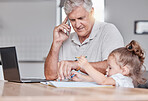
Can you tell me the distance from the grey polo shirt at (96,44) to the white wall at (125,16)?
3.55m

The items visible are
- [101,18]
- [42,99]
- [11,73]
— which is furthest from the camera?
[101,18]

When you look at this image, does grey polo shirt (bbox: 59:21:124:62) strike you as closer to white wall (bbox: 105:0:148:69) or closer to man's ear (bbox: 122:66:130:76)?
man's ear (bbox: 122:66:130:76)

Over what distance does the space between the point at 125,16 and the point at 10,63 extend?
178 inches

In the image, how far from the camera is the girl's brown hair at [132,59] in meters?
1.47

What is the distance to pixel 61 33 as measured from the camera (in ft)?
7.34

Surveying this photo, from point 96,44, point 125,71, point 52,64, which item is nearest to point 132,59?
point 125,71

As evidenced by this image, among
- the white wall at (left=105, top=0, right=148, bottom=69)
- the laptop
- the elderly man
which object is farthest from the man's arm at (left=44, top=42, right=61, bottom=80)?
the white wall at (left=105, top=0, right=148, bottom=69)

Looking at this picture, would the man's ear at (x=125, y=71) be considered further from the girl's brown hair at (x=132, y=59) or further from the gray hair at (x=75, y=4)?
the gray hair at (x=75, y=4)

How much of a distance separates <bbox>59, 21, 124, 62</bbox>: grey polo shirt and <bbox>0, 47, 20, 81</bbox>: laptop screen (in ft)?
2.40

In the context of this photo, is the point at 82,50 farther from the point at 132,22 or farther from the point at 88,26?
the point at 132,22

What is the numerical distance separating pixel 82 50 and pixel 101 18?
3.59 m

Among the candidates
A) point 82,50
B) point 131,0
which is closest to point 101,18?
point 131,0

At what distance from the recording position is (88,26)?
2162 millimetres

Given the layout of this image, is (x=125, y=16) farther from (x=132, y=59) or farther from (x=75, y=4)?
(x=132, y=59)
